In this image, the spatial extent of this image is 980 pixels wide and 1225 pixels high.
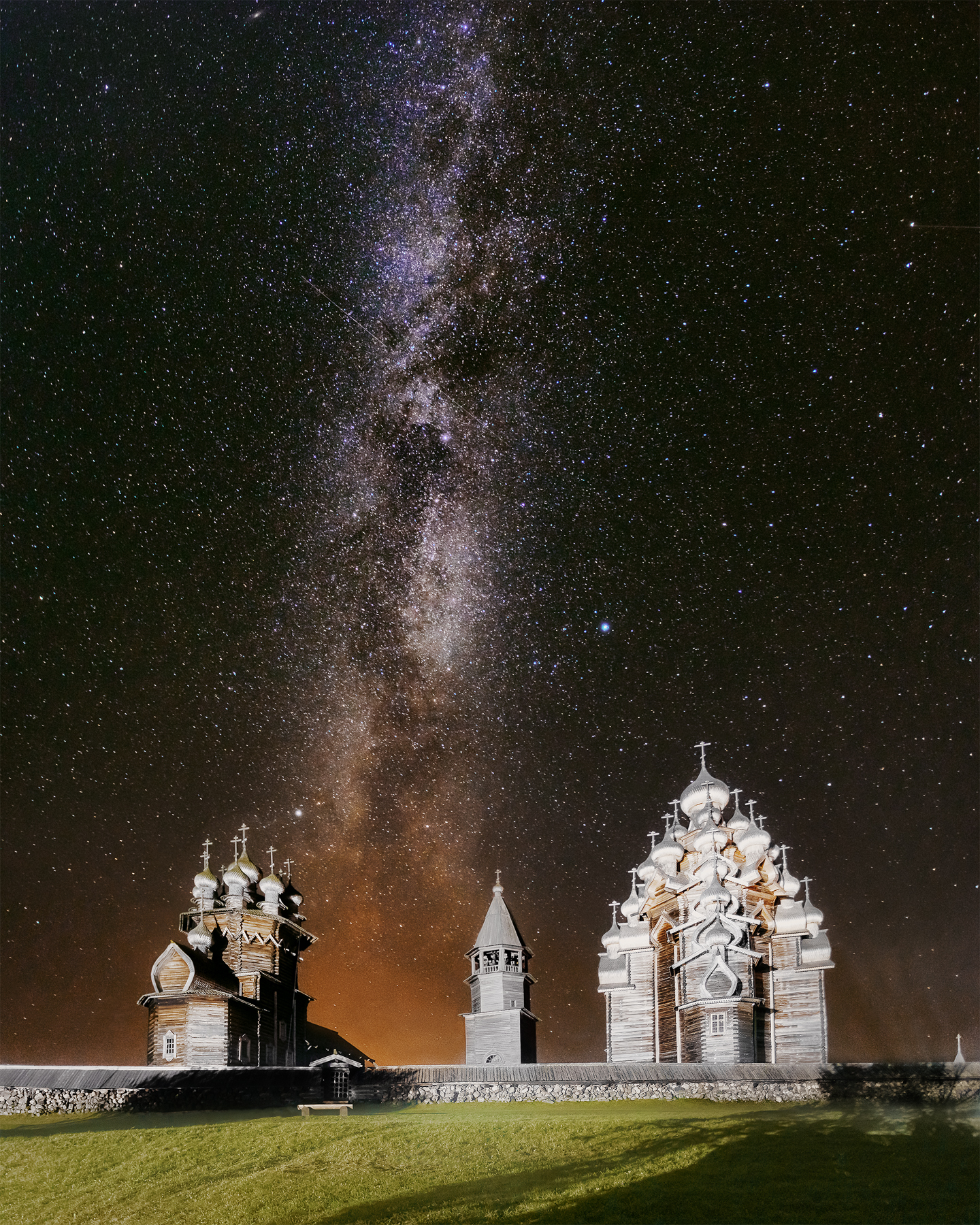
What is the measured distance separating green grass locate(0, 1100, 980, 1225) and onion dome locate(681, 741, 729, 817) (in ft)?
45.6

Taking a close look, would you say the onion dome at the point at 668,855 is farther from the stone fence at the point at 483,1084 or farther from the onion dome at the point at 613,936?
the stone fence at the point at 483,1084

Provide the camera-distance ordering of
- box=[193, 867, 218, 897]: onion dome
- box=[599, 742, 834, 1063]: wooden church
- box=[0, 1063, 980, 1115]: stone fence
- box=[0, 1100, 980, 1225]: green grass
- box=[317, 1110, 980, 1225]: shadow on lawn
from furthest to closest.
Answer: box=[193, 867, 218, 897]: onion dome
box=[599, 742, 834, 1063]: wooden church
box=[0, 1063, 980, 1115]: stone fence
box=[0, 1100, 980, 1225]: green grass
box=[317, 1110, 980, 1225]: shadow on lawn

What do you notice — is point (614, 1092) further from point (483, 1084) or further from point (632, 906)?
point (632, 906)

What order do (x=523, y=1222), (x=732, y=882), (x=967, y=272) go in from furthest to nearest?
(x=732, y=882), (x=967, y=272), (x=523, y=1222)

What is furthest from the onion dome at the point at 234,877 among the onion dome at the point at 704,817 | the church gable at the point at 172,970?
the onion dome at the point at 704,817

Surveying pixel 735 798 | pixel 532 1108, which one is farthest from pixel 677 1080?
pixel 735 798

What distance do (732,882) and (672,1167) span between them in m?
17.8

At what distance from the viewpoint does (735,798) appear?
37344 millimetres

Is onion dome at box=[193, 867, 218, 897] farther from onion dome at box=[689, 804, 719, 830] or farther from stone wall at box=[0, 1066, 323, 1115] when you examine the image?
onion dome at box=[689, 804, 719, 830]

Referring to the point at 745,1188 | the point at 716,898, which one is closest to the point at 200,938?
the point at 716,898

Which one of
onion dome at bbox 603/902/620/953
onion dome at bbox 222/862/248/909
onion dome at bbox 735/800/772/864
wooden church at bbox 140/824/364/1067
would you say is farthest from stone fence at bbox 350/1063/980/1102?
onion dome at bbox 222/862/248/909

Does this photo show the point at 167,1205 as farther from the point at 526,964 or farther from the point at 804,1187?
the point at 526,964

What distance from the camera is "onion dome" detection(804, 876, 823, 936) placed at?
119ft

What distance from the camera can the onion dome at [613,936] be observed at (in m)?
40.0
